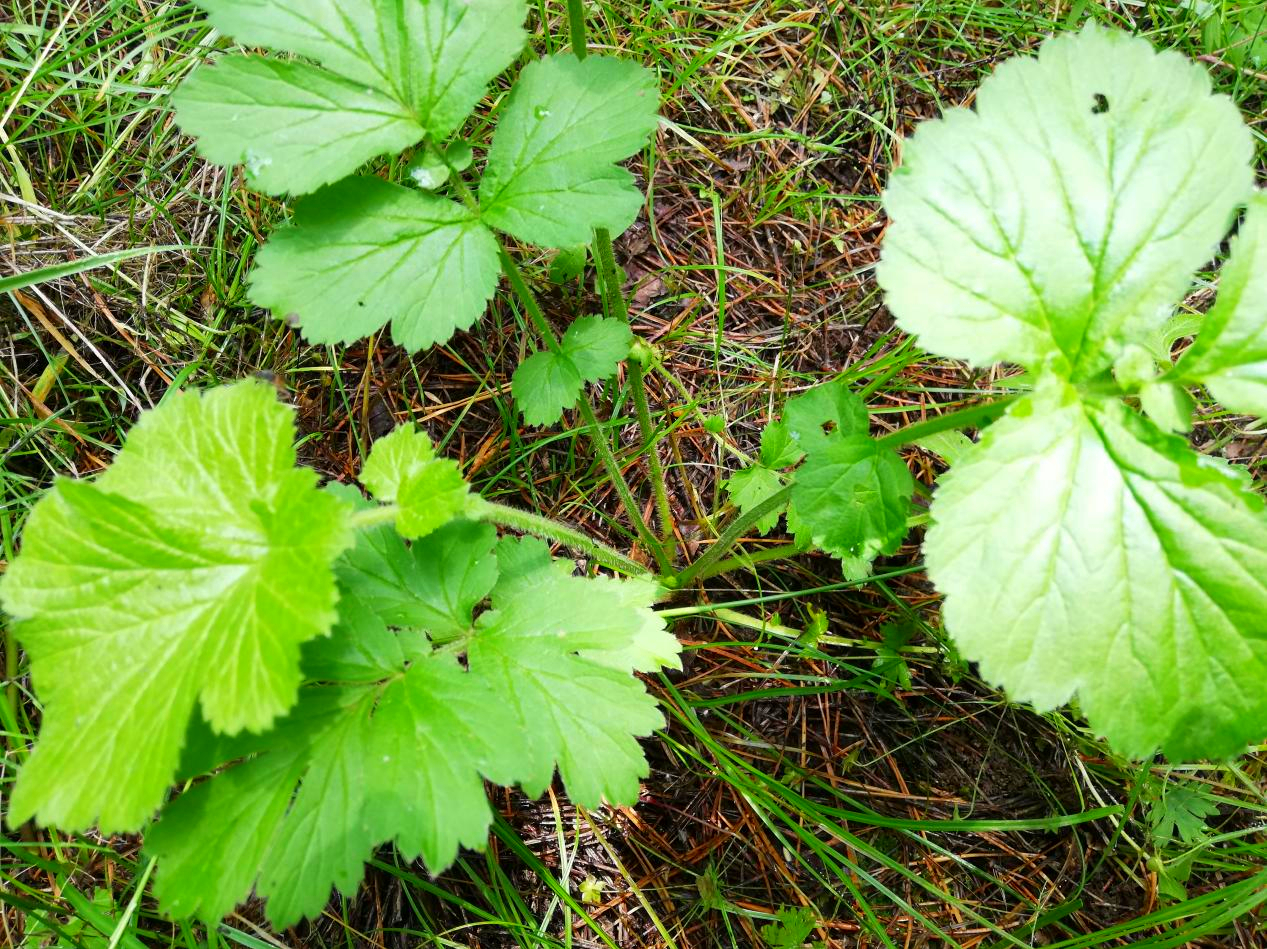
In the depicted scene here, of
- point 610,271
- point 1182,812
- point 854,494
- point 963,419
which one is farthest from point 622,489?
point 1182,812

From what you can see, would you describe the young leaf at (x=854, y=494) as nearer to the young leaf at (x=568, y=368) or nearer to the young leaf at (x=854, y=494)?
the young leaf at (x=854, y=494)

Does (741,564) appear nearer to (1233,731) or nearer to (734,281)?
(734,281)

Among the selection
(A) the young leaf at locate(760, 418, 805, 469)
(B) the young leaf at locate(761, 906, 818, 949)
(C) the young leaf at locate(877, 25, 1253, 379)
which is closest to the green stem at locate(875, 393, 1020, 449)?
(C) the young leaf at locate(877, 25, 1253, 379)

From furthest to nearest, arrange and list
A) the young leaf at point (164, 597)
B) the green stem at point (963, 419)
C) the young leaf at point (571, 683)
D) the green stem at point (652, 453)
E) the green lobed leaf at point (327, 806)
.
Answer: the green stem at point (652, 453) → the young leaf at point (571, 683) → the green stem at point (963, 419) → the green lobed leaf at point (327, 806) → the young leaf at point (164, 597)

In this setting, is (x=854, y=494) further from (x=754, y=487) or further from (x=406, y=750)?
(x=406, y=750)

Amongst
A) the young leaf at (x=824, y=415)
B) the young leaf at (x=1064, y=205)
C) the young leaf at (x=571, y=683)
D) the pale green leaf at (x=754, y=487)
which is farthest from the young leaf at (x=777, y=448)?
the young leaf at (x=1064, y=205)
